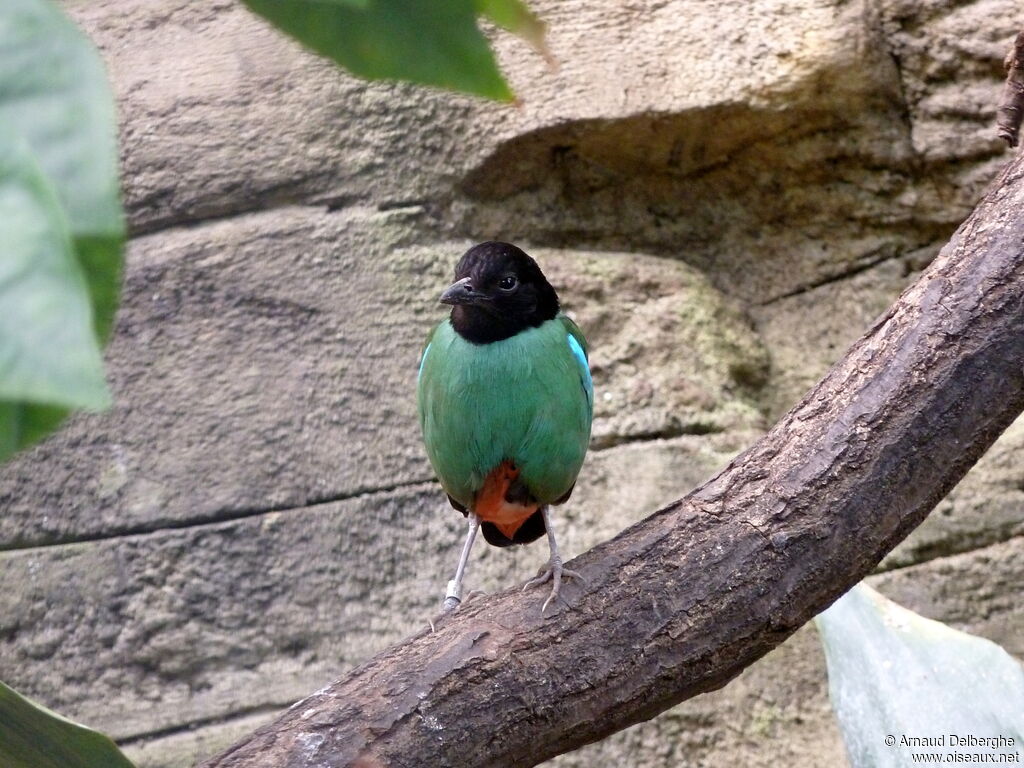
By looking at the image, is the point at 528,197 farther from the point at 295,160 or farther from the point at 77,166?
the point at 77,166

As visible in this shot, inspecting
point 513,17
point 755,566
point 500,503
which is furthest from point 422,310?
point 513,17

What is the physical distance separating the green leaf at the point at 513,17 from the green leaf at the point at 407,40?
0.03m

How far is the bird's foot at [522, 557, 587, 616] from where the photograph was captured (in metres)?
2.60

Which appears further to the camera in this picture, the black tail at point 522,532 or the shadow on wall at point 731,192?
the shadow on wall at point 731,192

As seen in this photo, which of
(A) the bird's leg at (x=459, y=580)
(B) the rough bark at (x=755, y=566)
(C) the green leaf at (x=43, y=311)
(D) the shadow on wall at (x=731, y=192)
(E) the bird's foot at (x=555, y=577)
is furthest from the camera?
(D) the shadow on wall at (x=731, y=192)

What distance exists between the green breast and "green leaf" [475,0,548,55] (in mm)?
2359

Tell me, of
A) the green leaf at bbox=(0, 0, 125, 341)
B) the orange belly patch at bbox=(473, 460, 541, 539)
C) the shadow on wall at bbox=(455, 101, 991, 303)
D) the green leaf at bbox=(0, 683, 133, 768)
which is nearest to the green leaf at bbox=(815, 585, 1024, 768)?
the orange belly patch at bbox=(473, 460, 541, 539)

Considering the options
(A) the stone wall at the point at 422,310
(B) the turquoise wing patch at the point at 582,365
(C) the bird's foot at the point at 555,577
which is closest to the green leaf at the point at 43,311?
(C) the bird's foot at the point at 555,577

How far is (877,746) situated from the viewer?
264cm

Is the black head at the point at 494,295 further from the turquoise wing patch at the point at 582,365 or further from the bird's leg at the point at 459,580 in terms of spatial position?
the bird's leg at the point at 459,580

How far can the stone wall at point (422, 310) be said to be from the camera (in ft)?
13.9

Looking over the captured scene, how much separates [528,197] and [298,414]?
4.73 feet

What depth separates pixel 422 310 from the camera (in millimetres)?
4516

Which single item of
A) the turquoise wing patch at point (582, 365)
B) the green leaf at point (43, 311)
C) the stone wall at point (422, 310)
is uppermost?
the green leaf at point (43, 311)
